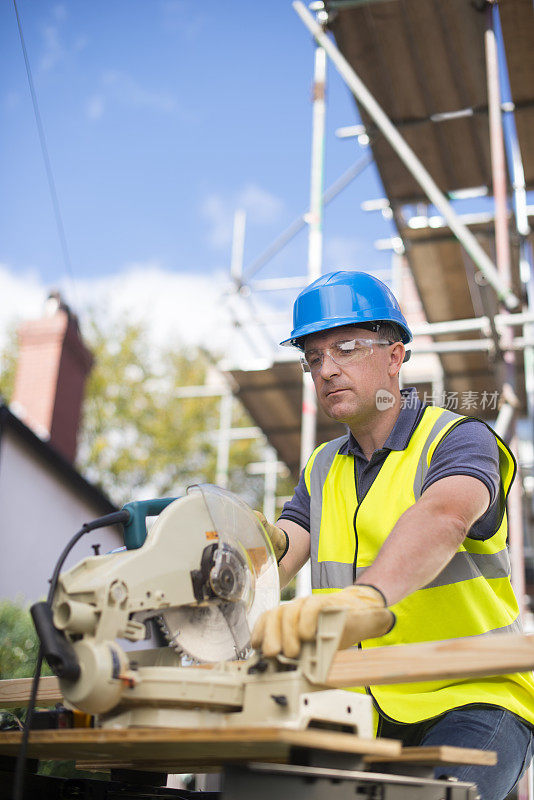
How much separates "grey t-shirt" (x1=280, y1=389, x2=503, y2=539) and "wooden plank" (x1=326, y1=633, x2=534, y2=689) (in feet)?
1.88

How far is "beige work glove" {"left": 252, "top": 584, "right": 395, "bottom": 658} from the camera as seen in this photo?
4.81 feet

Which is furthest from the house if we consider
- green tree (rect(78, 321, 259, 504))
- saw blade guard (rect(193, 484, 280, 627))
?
green tree (rect(78, 321, 259, 504))

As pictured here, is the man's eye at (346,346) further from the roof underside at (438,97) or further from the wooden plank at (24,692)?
the roof underside at (438,97)

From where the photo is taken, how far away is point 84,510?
809 cm

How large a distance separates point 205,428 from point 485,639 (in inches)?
867

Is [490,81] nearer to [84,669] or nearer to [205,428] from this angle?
[84,669]

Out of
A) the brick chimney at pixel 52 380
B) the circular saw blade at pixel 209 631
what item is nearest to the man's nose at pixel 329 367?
the circular saw blade at pixel 209 631

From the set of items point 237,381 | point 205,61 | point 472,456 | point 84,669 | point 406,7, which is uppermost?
point 205,61

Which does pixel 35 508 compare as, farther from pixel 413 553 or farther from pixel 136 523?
pixel 413 553

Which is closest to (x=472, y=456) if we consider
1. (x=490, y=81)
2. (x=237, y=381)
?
(x=490, y=81)

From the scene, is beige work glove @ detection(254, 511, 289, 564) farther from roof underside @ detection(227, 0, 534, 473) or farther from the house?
roof underside @ detection(227, 0, 534, 473)

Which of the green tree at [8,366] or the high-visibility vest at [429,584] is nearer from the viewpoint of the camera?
the high-visibility vest at [429,584]

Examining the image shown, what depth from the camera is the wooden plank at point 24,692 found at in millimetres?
2027

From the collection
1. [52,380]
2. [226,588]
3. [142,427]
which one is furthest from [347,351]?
[142,427]
